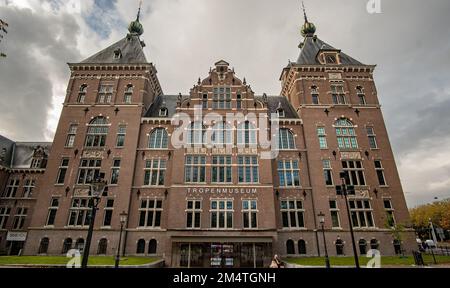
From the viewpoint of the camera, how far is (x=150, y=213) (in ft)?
94.5

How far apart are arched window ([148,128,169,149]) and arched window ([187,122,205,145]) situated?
3.28m

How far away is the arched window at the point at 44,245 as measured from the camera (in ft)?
87.7

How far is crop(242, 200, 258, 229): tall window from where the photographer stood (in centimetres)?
2683

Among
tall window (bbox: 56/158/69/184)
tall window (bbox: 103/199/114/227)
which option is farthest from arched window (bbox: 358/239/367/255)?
tall window (bbox: 56/158/69/184)

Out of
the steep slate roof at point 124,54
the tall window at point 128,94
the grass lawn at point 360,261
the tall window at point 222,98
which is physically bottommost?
the grass lawn at point 360,261

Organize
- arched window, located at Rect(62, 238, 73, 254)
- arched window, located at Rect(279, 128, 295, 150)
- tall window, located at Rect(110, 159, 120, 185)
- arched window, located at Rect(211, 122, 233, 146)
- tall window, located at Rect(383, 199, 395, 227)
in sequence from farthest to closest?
1. arched window, located at Rect(279, 128, 295, 150)
2. arched window, located at Rect(211, 122, 233, 146)
3. tall window, located at Rect(110, 159, 120, 185)
4. tall window, located at Rect(383, 199, 395, 227)
5. arched window, located at Rect(62, 238, 73, 254)

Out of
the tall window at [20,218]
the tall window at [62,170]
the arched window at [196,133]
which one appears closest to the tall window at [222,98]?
the arched window at [196,133]

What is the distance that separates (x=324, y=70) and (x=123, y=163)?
30.1m

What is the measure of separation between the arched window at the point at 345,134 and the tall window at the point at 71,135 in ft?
112

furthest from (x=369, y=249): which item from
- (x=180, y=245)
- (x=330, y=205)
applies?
(x=180, y=245)

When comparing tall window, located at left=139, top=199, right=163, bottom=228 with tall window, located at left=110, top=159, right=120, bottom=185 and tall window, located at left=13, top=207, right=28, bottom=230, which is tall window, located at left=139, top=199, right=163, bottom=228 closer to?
tall window, located at left=110, top=159, right=120, bottom=185

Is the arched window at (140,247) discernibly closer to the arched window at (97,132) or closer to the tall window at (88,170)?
the tall window at (88,170)

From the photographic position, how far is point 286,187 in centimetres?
2977
